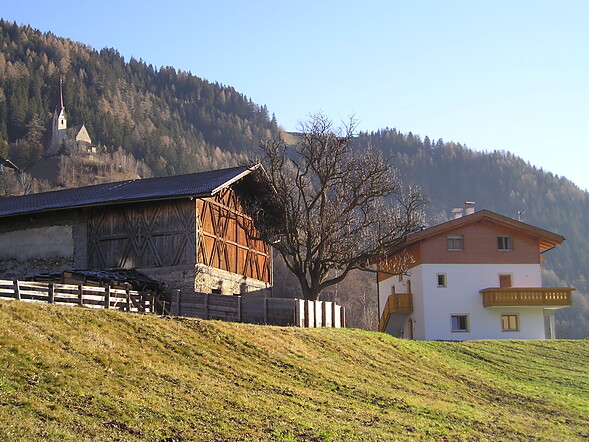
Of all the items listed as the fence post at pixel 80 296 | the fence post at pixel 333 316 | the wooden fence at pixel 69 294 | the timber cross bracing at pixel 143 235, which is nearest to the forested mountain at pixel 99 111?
the timber cross bracing at pixel 143 235

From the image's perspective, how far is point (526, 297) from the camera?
46438 mm

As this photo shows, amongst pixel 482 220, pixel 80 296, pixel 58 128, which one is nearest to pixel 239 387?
pixel 80 296

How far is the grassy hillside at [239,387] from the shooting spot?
14836 mm

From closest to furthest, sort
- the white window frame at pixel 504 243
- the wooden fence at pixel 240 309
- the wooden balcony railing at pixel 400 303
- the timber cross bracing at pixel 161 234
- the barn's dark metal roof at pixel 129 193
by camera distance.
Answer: the wooden fence at pixel 240 309 < the barn's dark metal roof at pixel 129 193 < the timber cross bracing at pixel 161 234 < the white window frame at pixel 504 243 < the wooden balcony railing at pixel 400 303

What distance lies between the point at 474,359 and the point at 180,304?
14.0 m

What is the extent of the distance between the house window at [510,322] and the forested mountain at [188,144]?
295 ft

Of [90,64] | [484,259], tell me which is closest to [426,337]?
[484,259]

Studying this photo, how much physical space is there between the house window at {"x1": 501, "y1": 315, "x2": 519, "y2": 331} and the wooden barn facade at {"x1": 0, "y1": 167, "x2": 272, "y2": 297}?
56.4 feet

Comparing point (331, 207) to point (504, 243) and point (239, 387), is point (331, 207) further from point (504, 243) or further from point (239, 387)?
point (239, 387)

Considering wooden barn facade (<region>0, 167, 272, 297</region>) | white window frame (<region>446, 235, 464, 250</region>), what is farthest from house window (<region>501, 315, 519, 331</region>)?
wooden barn facade (<region>0, 167, 272, 297</region>)

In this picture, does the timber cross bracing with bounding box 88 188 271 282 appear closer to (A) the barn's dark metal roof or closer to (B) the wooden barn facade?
(B) the wooden barn facade

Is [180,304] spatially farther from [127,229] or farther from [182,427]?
[182,427]

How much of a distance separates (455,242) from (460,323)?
5.03 meters

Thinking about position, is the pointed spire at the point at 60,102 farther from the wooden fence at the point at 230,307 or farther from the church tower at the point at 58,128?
the wooden fence at the point at 230,307
